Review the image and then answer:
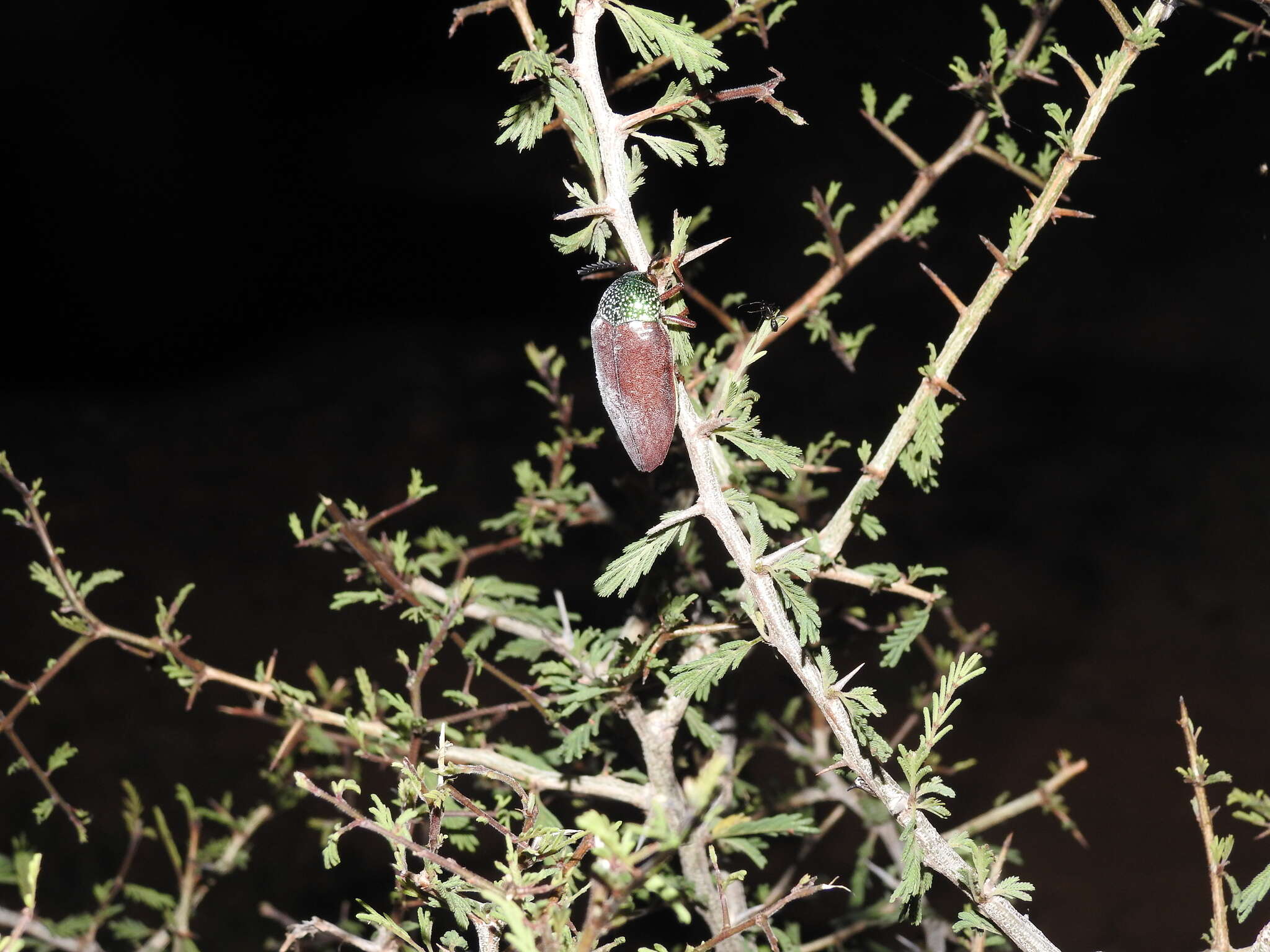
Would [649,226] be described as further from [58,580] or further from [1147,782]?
[1147,782]

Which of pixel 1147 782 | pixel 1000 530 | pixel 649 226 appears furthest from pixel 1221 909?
pixel 1000 530

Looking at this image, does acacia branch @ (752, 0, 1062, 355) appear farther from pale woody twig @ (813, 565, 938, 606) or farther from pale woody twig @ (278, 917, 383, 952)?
pale woody twig @ (278, 917, 383, 952)

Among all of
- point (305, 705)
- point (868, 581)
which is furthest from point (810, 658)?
point (305, 705)

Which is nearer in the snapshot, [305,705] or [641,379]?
[641,379]

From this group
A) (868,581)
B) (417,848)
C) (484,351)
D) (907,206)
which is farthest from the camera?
(484,351)

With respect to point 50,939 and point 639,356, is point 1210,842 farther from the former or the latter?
point 50,939

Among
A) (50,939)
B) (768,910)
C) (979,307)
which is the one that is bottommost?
(50,939)

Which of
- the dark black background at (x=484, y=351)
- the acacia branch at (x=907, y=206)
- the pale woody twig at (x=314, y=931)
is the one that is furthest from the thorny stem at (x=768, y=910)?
the dark black background at (x=484, y=351)
